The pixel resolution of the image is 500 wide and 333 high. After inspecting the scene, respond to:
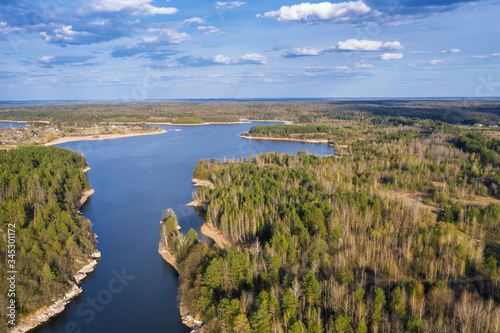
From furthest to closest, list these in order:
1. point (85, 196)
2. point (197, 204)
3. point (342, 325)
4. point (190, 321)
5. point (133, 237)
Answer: point (85, 196) → point (197, 204) → point (133, 237) → point (190, 321) → point (342, 325)

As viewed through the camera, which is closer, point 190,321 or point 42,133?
point 190,321

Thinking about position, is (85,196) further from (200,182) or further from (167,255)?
(167,255)

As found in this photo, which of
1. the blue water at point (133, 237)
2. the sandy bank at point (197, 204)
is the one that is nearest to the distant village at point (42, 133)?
the blue water at point (133, 237)

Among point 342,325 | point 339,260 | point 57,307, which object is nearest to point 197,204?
point 57,307

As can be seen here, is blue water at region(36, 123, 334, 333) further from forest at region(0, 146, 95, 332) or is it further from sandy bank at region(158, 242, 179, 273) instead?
forest at region(0, 146, 95, 332)

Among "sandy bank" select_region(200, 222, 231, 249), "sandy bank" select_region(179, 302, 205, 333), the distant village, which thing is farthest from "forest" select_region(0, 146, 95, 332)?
the distant village

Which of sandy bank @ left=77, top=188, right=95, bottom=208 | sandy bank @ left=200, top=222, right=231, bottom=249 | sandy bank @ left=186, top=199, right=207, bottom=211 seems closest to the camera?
sandy bank @ left=200, top=222, right=231, bottom=249
